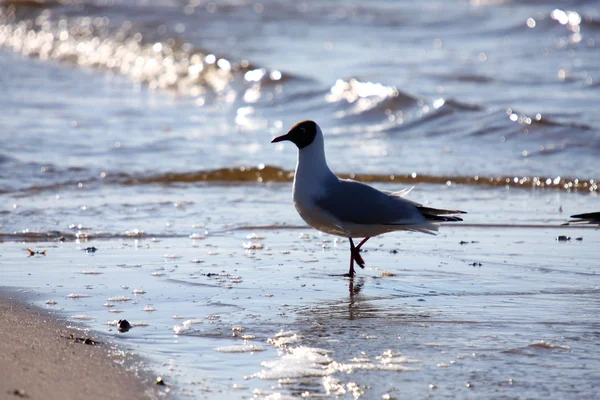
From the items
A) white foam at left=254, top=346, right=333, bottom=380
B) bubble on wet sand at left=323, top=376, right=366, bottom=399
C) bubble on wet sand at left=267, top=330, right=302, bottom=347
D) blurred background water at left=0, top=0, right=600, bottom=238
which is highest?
blurred background water at left=0, top=0, right=600, bottom=238

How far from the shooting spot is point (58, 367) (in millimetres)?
3838

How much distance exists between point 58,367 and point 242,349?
0.77m

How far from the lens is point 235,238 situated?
22.0 ft

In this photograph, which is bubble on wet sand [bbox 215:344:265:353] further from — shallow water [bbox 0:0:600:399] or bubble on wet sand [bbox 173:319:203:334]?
bubble on wet sand [bbox 173:319:203:334]

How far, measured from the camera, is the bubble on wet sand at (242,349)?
13.6 feet

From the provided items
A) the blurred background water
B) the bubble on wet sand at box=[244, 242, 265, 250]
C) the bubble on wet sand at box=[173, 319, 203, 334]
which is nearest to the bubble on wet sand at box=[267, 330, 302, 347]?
the bubble on wet sand at box=[173, 319, 203, 334]

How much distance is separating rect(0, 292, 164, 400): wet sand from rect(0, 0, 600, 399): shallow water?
16 centimetres

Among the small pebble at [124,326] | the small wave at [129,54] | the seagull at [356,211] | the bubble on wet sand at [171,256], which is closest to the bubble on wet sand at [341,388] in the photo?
the small pebble at [124,326]

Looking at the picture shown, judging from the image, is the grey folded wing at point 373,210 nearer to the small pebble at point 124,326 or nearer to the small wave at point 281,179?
the small pebble at point 124,326

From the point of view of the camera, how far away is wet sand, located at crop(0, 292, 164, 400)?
3564 millimetres

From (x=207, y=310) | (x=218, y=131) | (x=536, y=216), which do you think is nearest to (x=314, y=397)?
(x=207, y=310)

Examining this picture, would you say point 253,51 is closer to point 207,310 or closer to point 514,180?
point 514,180

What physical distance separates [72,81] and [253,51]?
3645mm

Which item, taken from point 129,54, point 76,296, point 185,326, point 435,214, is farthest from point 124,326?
point 129,54
